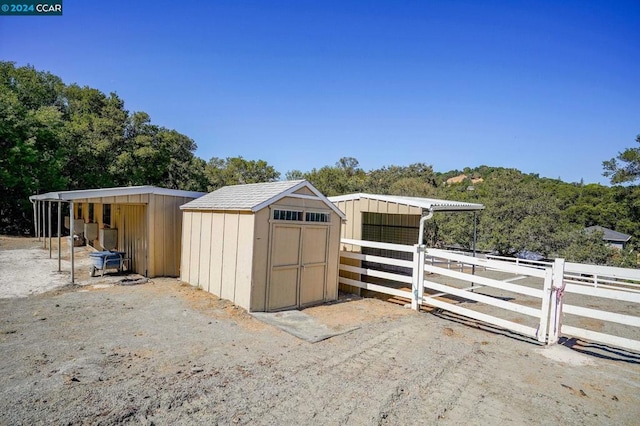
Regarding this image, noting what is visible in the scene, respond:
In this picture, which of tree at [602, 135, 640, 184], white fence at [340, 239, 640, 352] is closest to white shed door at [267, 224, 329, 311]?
white fence at [340, 239, 640, 352]

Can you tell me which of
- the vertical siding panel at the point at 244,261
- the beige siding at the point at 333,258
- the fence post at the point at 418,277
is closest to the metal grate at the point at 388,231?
the beige siding at the point at 333,258

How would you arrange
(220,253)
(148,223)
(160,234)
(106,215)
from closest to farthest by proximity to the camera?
(220,253) < (148,223) < (160,234) < (106,215)

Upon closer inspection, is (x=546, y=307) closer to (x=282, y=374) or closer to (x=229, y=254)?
(x=282, y=374)

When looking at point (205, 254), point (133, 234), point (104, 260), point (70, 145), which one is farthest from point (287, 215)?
point (70, 145)

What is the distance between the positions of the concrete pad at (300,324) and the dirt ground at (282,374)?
0.19 m

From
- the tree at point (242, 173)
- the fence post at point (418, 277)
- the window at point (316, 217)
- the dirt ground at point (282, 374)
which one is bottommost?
the dirt ground at point (282, 374)

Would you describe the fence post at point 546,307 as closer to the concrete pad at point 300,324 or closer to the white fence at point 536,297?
the white fence at point 536,297

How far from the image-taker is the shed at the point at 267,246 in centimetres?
653

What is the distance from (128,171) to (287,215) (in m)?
19.7

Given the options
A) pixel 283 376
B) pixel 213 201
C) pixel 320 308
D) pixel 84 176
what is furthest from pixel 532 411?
pixel 84 176

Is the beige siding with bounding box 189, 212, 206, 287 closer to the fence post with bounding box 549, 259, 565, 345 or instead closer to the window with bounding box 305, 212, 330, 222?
the window with bounding box 305, 212, 330, 222

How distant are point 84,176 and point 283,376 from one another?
2351 cm

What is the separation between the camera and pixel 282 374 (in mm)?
3914

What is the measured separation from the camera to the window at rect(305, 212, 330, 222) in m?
7.36
